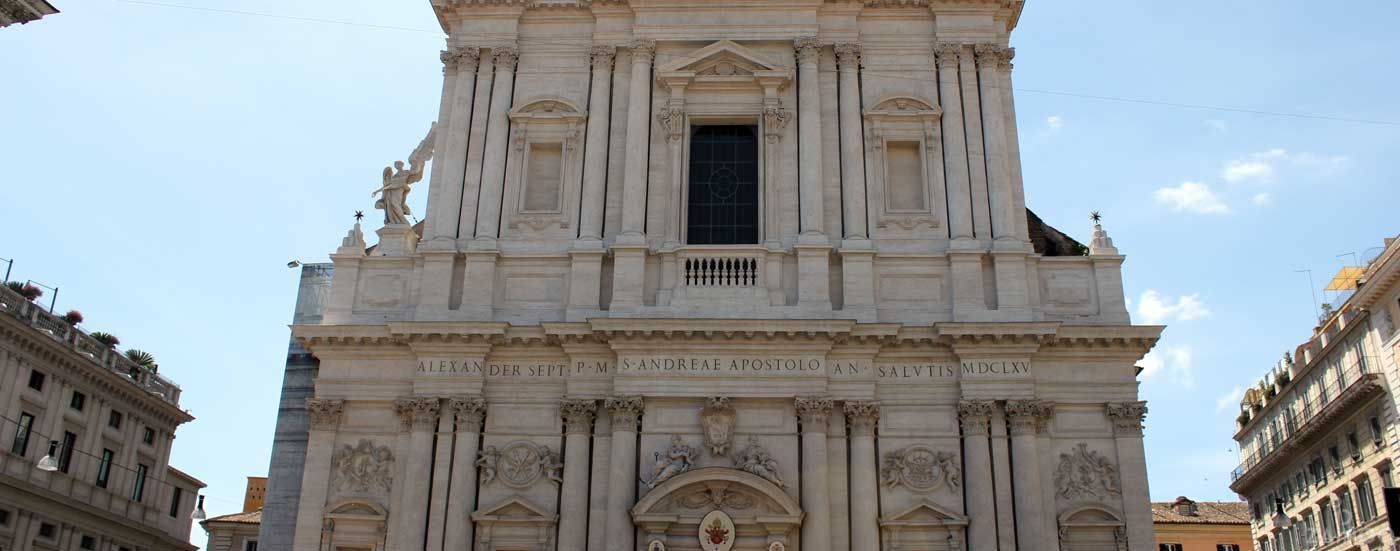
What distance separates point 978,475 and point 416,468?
898cm

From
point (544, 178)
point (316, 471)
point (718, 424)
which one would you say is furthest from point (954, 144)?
point (316, 471)

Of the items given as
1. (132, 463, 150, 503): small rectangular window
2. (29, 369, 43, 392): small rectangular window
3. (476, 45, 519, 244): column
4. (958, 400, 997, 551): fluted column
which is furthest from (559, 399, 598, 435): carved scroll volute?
(132, 463, 150, 503): small rectangular window

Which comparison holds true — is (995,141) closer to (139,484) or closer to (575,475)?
(575,475)

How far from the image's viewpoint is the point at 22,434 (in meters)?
30.6

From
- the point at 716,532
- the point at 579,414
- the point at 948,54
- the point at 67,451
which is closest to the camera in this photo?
the point at 716,532

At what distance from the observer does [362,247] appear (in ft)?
72.5

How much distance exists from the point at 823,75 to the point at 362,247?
9.05 m

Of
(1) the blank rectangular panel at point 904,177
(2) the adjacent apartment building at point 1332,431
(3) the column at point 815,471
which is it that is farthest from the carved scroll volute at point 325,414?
(2) the adjacent apartment building at point 1332,431

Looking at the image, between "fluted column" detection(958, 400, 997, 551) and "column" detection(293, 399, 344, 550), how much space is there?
1032cm

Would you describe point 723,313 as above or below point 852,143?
below

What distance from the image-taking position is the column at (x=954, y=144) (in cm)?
2148

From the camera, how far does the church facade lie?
63.6 ft

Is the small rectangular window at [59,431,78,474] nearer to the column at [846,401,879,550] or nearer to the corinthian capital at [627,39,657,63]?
the corinthian capital at [627,39,657,63]

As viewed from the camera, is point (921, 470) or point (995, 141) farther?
point (995, 141)
